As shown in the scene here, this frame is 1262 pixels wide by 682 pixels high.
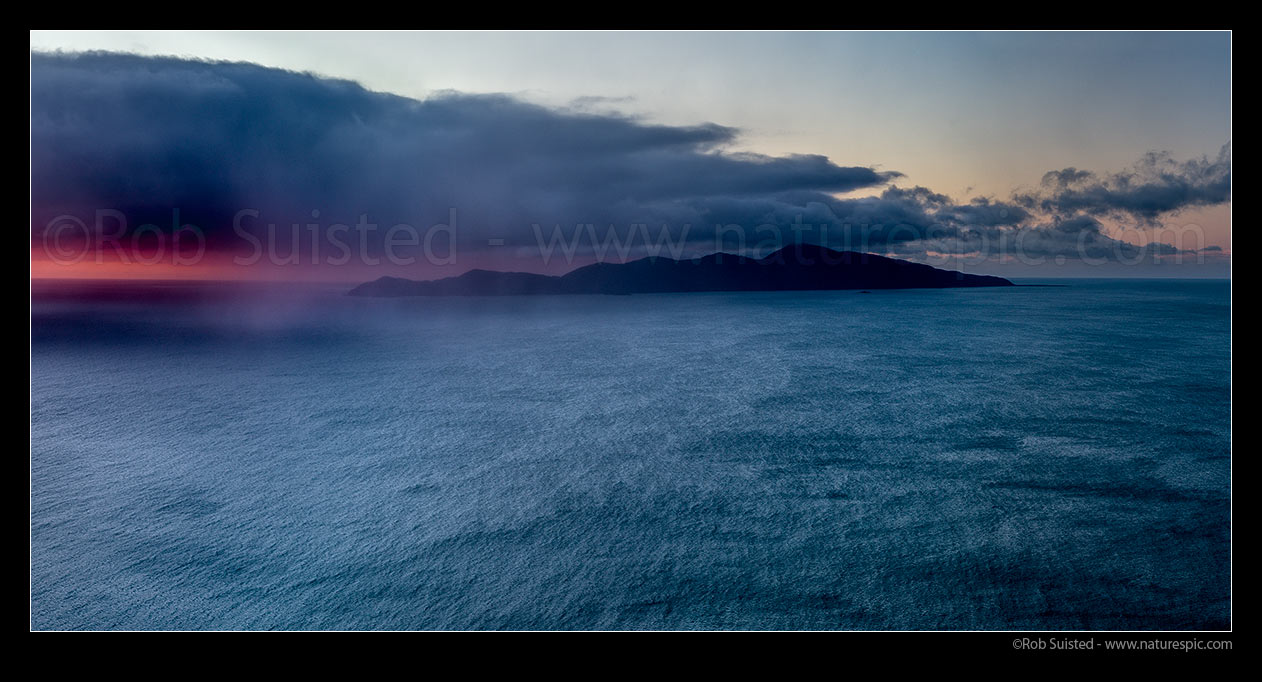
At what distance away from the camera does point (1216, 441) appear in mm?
4859

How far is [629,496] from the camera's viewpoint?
387cm

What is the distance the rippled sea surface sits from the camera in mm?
2711

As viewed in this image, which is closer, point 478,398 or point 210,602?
point 210,602

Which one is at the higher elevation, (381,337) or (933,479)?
(381,337)

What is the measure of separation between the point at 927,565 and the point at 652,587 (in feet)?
4.82

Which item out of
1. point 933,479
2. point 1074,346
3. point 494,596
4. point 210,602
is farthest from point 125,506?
point 1074,346

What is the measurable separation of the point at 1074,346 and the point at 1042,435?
669 centimetres

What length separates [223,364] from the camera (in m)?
8.26

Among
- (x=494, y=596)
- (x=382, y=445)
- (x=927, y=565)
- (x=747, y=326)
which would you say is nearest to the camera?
(x=494, y=596)

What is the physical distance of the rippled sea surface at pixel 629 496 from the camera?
271 cm

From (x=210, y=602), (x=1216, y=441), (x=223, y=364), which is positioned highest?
(x=223, y=364)

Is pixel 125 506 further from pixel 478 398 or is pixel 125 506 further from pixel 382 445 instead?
pixel 478 398

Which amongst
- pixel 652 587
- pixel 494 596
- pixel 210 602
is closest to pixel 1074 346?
pixel 652 587

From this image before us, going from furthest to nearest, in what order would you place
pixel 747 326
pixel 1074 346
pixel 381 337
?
pixel 747 326 → pixel 381 337 → pixel 1074 346
